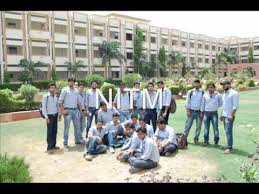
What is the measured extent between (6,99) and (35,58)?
26.4 m

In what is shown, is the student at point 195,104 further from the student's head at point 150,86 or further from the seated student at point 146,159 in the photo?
the seated student at point 146,159

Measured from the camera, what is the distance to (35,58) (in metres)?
38.4

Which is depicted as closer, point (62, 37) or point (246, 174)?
point (246, 174)

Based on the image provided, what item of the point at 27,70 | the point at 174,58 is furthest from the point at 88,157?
the point at 174,58

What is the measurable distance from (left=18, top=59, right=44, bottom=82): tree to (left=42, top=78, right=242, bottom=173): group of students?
2813cm

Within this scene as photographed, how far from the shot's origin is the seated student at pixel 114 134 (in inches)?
303

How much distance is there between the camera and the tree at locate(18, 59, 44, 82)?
117 ft

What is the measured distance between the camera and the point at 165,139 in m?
7.27

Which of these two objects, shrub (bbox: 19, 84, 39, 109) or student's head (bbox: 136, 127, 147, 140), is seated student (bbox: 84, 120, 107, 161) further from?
shrub (bbox: 19, 84, 39, 109)

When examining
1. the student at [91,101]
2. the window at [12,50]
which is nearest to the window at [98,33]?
the window at [12,50]

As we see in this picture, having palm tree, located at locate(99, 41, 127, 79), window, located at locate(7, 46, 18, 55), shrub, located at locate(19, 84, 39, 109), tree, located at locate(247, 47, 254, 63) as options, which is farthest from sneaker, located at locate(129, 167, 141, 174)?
tree, located at locate(247, 47, 254, 63)

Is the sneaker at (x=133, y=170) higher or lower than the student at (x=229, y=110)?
lower
